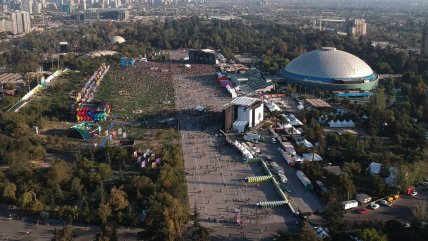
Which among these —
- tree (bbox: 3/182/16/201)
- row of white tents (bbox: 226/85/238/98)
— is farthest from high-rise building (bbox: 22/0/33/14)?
tree (bbox: 3/182/16/201)

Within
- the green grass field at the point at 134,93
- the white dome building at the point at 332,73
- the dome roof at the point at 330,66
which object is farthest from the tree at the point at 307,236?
the dome roof at the point at 330,66

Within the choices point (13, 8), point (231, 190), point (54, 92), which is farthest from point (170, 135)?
point (13, 8)

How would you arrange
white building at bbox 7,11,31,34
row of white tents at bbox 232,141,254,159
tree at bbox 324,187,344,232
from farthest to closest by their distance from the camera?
white building at bbox 7,11,31,34, row of white tents at bbox 232,141,254,159, tree at bbox 324,187,344,232

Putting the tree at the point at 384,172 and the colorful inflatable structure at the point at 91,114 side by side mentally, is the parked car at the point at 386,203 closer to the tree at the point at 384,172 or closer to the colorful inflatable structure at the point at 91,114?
the tree at the point at 384,172

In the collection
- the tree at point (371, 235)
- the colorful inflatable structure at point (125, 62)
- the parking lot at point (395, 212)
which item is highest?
the colorful inflatable structure at point (125, 62)

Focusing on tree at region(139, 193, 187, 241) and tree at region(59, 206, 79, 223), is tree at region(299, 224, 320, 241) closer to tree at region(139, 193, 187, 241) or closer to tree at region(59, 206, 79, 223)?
tree at region(139, 193, 187, 241)

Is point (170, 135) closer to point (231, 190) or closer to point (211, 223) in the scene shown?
point (231, 190)
